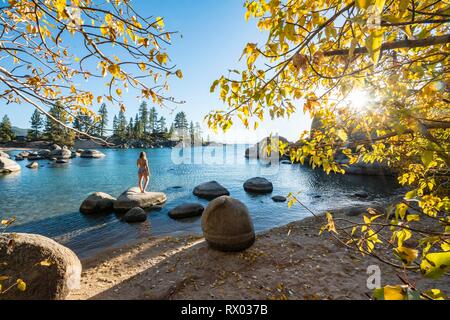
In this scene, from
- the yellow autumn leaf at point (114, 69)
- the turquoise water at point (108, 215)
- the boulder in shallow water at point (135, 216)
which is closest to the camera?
the yellow autumn leaf at point (114, 69)

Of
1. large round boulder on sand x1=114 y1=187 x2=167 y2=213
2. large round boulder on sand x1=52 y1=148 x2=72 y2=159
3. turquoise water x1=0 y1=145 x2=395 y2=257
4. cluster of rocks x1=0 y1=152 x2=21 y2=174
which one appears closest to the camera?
turquoise water x1=0 y1=145 x2=395 y2=257

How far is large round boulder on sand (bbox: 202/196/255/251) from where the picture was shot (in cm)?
668

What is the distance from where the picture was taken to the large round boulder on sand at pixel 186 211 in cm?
1252

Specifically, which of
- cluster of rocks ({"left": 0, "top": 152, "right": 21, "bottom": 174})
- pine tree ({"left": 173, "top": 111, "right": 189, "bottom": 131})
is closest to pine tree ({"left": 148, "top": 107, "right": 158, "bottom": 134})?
pine tree ({"left": 173, "top": 111, "right": 189, "bottom": 131})

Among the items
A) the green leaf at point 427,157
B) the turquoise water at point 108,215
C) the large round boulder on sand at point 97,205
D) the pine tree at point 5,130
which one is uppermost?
the pine tree at point 5,130

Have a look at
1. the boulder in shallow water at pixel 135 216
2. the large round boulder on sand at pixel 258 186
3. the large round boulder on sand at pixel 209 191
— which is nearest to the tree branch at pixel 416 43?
the boulder in shallow water at pixel 135 216

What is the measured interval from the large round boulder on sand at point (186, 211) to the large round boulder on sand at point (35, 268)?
7.30 m

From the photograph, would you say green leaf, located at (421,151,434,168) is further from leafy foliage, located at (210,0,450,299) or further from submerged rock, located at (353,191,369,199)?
submerged rock, located at (353,191,369,199)

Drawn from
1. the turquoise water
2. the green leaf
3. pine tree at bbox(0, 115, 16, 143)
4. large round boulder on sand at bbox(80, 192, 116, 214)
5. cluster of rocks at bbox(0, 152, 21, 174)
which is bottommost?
the turquoise water

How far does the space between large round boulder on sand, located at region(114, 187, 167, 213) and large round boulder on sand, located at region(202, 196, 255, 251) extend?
805 centimetres

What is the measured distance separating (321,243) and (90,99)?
778cm

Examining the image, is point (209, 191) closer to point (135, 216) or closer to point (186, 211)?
point (186, 211)

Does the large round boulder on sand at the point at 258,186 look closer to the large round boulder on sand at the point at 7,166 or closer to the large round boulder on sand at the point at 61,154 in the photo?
the large round boulder on sand at the point at 7,166
